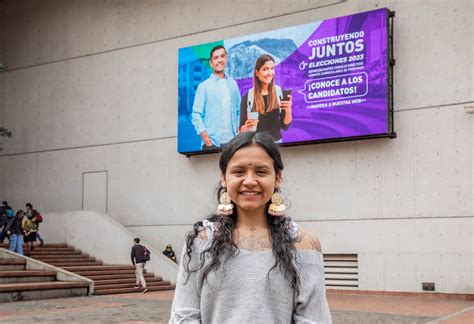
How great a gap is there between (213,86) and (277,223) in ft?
57.4

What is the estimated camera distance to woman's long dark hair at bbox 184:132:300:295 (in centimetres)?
190

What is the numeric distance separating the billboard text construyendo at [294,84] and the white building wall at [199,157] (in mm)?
518

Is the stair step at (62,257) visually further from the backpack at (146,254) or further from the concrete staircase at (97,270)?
the backpack at (146,254)

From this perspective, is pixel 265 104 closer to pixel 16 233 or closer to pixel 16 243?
pixel 16 233

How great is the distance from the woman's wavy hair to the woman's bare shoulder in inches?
639

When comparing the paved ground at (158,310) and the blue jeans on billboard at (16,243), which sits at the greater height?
the blue jeans on billboard at (16,243)

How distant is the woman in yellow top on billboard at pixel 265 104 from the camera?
18031 mm

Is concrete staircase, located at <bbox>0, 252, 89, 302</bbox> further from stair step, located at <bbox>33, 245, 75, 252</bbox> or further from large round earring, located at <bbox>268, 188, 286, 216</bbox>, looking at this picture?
large round earring, located at <bbox>268, 188, 286, 216</bbox>

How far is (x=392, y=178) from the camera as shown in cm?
1648

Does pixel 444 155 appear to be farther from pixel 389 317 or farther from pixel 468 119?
pixel 389 317

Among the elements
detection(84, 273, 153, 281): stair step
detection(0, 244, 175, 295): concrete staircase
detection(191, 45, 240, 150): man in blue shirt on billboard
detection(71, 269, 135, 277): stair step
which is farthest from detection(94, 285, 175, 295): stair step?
detection(191, 45, 240, 150): man in blue shirt on billboard

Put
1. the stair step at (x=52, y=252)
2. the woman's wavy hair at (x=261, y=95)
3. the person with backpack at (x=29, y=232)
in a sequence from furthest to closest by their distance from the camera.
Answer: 1. the stair step at (x=52, y=252)
2. the person with backpack at (x=29, y=232)
3. the woman's wavy hair at (x=261, y=95)

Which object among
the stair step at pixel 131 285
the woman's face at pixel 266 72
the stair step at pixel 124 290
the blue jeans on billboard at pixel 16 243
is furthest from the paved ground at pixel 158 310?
the woman's face at pixel 266 72

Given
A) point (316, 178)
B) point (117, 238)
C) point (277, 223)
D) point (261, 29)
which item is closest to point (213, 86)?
point (261, 29)
